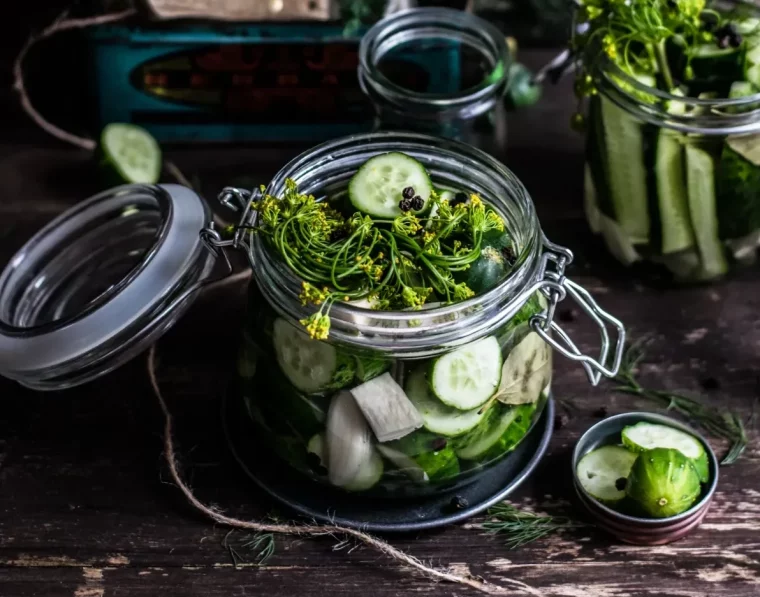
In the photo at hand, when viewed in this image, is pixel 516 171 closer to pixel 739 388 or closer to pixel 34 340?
pixel 739 388

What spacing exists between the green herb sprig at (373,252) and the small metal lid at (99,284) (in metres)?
0.14

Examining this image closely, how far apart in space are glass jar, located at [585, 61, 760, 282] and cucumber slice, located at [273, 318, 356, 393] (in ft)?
1.75

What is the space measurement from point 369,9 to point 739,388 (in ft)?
2.54

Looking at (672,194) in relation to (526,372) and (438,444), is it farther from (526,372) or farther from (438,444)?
(438,444)

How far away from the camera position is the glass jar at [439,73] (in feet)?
4.65

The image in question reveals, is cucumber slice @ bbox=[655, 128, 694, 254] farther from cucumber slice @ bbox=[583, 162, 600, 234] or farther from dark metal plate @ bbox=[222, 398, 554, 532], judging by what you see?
dark metal plate @ bbox=[222, 398, 554, 532]

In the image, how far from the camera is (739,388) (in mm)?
1343

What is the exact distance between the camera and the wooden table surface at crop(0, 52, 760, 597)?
44.6 inches

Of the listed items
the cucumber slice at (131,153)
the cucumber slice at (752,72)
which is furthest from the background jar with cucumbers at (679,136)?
the cucumber slice at (131,153)

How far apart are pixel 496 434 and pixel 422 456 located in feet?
0.32

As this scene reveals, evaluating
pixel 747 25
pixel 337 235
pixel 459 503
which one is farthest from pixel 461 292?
pixel 747 25

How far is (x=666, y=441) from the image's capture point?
1199mm

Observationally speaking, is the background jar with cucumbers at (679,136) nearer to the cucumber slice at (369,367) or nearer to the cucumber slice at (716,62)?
the cucumber slice at (716,62)

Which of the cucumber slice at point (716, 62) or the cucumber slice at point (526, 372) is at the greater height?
the cucumber slice at point (716, 62)
